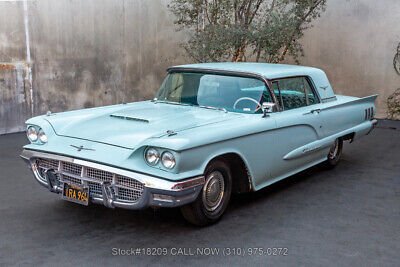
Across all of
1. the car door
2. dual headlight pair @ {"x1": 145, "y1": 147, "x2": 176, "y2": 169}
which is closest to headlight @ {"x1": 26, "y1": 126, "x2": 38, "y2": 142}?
dual headlight pair @ {"x1": 145, "y1": 147, "x2": 176, "y2": 169}

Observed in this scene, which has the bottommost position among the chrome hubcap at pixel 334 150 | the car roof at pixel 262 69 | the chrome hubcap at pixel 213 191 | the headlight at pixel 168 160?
the chrome hubcap at pixel 334 150

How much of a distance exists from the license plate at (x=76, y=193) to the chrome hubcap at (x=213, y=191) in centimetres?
101

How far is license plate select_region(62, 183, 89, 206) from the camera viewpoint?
3785mm

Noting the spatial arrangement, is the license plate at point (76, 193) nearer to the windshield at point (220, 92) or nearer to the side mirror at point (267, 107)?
the windshield at point (220, 92)

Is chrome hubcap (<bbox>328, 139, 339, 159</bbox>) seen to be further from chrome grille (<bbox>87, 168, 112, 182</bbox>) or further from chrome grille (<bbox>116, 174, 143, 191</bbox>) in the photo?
chrome grille (<bbox>87, 168, 112, 182</bbox>)

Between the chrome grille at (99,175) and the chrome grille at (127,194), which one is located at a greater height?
the chrome grille at (99,175)

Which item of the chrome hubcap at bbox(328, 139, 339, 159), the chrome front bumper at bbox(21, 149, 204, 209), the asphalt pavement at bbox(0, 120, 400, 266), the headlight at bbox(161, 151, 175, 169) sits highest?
the headlight at bbox(161, 151, 175, 169)

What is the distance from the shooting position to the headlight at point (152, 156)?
3.61 m

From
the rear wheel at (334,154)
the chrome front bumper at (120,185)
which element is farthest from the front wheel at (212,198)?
the rear wheel at (334,154)

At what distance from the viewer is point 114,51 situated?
31.7 ft

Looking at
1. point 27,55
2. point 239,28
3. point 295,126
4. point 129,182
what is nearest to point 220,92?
point 295,126

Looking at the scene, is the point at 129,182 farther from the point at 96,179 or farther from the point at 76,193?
the point at 76,193

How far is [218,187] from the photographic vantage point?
4.16m

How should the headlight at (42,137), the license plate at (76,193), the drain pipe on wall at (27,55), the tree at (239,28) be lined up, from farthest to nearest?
1. the drain pipe on wall at (27,55)
2. the tree at (239,28)
3. the headlight at (42,137)
4. the license plate at (76,193)
